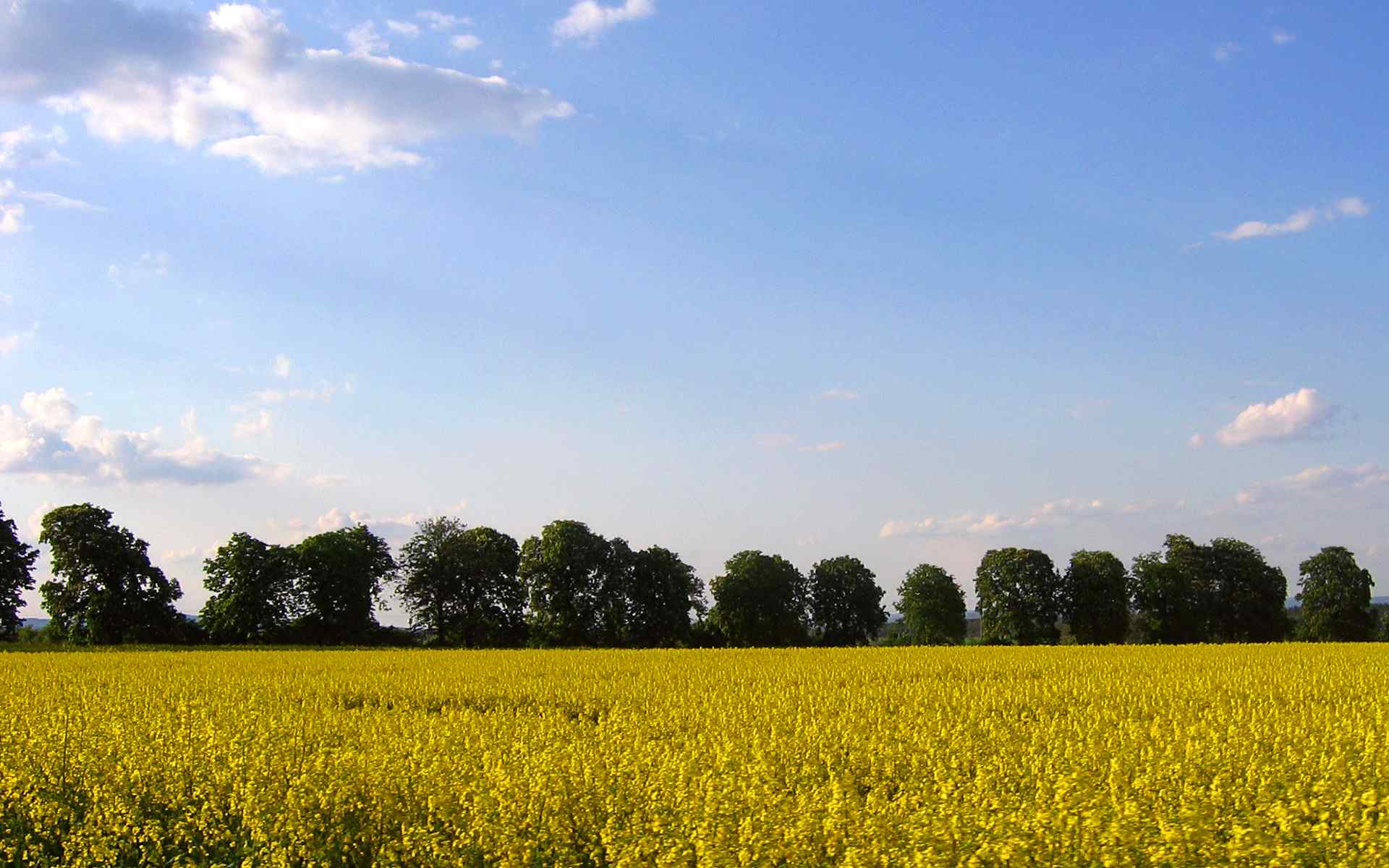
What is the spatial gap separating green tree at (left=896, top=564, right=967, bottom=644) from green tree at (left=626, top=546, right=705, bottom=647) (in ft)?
44.6

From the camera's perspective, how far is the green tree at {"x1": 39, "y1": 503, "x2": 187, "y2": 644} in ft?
183

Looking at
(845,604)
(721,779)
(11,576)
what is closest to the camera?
(721,779)

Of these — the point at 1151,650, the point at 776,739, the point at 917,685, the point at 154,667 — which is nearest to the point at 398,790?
the point at 776,739

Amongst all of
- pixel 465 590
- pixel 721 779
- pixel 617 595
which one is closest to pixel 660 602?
pixel 617 595

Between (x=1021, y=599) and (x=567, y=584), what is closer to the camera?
(x=567, y=584)

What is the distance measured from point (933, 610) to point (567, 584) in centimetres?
2321

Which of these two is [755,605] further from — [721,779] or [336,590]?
[721,779]

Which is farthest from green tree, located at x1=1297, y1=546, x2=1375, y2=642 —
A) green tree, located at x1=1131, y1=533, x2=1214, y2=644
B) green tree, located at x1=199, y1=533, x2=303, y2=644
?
green tree, located at x1=199, y1=533, x2=303, y2=644

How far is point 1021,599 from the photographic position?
6662 centimetres

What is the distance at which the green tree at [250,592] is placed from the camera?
5825 centimetres

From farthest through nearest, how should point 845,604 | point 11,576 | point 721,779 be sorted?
1. point 845,604
2. point 11,576
3. point 721,779

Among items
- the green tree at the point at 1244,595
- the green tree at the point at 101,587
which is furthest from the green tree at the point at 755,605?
the green tree at the point at 101,587

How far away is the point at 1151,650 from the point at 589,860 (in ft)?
105

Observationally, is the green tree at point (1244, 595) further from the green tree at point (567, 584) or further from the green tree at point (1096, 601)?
the green tree at point (567, 584)
